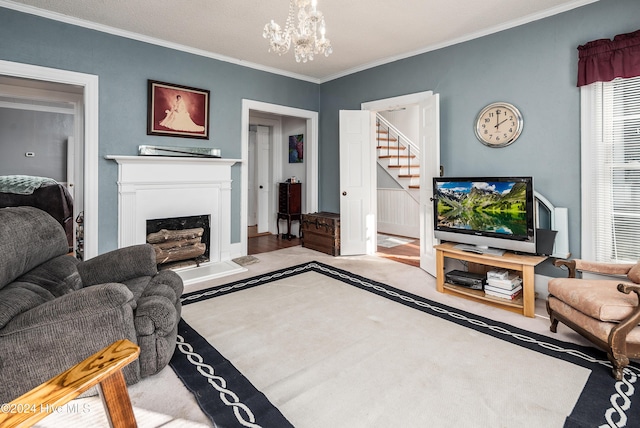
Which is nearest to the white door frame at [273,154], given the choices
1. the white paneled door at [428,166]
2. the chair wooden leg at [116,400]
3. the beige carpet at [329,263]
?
the beige carpet at [329,263]

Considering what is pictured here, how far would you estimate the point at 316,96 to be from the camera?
562cm

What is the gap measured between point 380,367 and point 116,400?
1.45m

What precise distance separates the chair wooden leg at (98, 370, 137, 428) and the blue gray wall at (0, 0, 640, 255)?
3.19 metres

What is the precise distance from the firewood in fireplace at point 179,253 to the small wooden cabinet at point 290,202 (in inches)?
77.7

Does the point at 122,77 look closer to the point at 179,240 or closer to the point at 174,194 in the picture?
the point at 174,194

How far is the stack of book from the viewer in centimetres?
293

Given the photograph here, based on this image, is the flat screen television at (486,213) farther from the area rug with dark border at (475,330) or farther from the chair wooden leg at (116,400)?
the chair wooden leg at (116,400)

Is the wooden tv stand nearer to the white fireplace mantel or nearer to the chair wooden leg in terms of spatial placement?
the white fireplace mantel

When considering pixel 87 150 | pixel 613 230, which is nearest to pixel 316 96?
pixel 87 150

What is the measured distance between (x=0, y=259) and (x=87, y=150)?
2.45 metres

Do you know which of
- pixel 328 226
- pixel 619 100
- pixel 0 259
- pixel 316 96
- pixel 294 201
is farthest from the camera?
pixel 294 201

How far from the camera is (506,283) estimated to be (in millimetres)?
2932

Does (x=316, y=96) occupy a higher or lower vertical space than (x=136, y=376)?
higher

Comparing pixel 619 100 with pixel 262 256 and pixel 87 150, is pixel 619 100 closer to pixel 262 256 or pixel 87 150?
pixel 262 256
